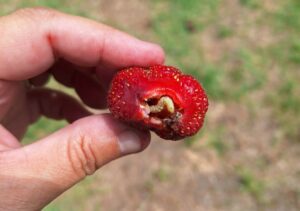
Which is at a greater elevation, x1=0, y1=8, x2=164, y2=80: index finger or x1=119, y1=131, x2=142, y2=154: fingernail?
x1=0, y1=8, x2=164, y2=80: index finger

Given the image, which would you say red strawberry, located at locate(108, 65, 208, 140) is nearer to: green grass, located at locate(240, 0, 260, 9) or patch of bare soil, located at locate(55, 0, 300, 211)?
patch of bare soil, located at locate(55, 0, 300, 211)

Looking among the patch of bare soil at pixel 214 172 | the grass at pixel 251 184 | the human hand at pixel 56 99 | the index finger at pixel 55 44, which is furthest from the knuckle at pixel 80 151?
the grass at pixel 251 184

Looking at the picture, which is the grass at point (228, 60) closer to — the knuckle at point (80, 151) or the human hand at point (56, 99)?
the human hand at point (56, 99)

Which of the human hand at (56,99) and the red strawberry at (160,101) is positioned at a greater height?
the red strawberry at (160,101)

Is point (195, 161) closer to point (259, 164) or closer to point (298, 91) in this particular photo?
point (259, 164)

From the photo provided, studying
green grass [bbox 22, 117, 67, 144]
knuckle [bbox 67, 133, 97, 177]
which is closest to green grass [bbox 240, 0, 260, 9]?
green grass [bbox 22, 117, 67, 144]

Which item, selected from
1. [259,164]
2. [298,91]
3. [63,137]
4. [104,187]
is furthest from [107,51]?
[298,91]

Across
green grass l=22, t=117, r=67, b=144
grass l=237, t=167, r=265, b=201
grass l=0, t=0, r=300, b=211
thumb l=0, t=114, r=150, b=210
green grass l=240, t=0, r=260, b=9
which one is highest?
thumb l=0, t=114, r=150, b=210

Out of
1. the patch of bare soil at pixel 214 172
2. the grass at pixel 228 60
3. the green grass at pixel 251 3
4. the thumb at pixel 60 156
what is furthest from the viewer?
the green grass at pixel 251 3
